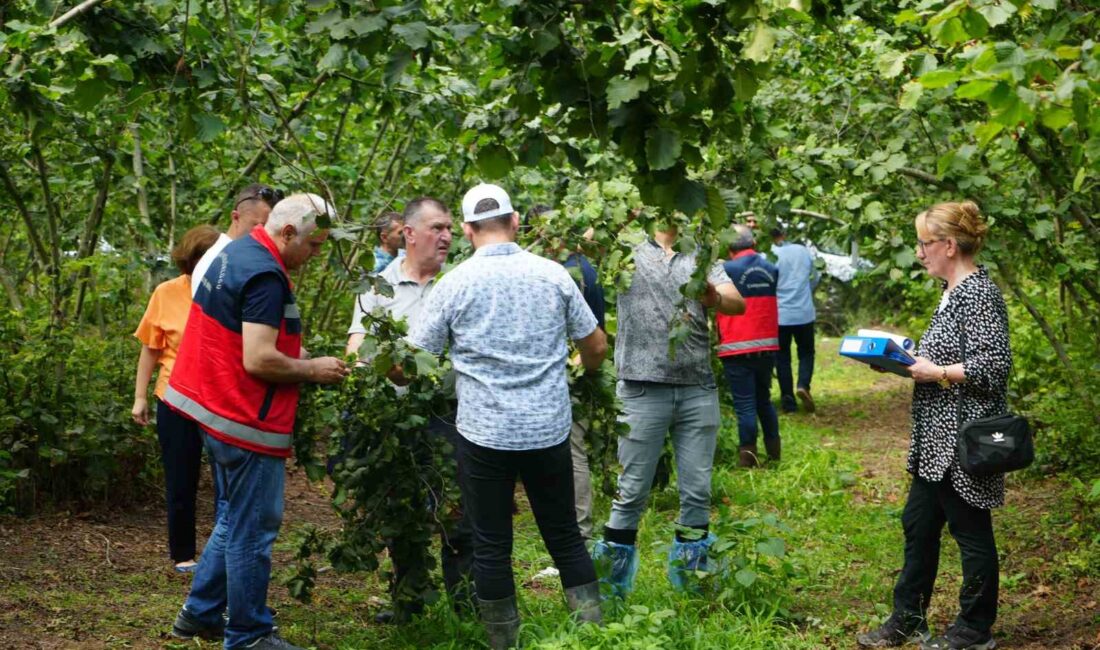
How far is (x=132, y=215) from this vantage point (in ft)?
25.8

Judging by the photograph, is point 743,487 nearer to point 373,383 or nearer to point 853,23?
point 853,23

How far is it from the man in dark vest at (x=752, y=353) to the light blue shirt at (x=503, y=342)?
15.4ft

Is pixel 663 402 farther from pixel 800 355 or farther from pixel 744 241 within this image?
pixel 800 355

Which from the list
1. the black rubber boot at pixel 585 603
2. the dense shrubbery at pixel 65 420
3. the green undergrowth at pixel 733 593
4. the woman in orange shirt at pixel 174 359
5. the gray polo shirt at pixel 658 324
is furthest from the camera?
the dense shrubbery at pixel 65 420

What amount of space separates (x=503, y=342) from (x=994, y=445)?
1.92 metres

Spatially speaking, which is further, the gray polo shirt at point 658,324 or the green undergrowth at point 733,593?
the gray polo shirt at point 658,324

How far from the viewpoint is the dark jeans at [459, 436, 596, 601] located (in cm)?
458

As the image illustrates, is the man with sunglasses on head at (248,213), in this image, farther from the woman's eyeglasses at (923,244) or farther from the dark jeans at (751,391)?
the dark jeans at (751,391)

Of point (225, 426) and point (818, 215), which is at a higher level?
point (818, 215)

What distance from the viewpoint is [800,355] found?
11.8 m

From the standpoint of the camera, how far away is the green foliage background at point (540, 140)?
3.46 m

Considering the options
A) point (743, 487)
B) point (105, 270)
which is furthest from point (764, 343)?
point (105, 270)

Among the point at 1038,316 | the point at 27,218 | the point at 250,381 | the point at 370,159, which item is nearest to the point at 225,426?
the point at 250,381

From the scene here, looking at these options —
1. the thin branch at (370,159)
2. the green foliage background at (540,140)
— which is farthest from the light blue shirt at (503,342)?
the thin branch at (370,159)
